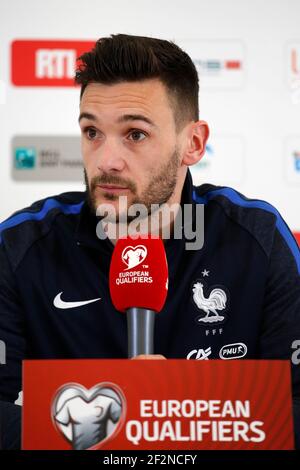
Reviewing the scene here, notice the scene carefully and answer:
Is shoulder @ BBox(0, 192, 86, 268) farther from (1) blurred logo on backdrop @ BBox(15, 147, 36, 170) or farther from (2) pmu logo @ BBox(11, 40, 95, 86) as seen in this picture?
(2) pmu logo @ BBox(11, 40, 95, 86)

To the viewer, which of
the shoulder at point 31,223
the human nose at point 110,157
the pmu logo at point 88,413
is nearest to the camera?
the pmu logo at point 88,413

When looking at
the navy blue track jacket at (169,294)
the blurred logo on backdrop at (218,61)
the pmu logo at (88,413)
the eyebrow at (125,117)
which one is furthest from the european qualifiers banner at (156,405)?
the blurred logo on backdrop at (218,61)

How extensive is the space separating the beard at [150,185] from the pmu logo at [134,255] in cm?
46

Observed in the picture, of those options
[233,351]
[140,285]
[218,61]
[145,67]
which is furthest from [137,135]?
[218,61]

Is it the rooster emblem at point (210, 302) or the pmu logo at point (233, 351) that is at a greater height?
the rooster emblem at point (210, 302)

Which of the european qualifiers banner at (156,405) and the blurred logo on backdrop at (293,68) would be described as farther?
the blurred logo on backdrop at (293,68)

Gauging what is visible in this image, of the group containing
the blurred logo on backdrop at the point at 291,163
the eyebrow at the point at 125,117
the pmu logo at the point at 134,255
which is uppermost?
the blurred logo on backdrop at the point at 291,163

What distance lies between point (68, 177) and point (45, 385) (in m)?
1.72

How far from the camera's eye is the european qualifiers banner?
67 centimetres

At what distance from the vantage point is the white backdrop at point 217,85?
231 cm

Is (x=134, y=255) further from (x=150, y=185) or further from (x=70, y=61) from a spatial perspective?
(x=70, y=61)

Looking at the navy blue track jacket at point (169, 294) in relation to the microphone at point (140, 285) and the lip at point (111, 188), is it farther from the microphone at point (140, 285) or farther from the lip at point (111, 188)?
the microphone at point (140, 285)

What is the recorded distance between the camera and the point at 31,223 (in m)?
1.48
